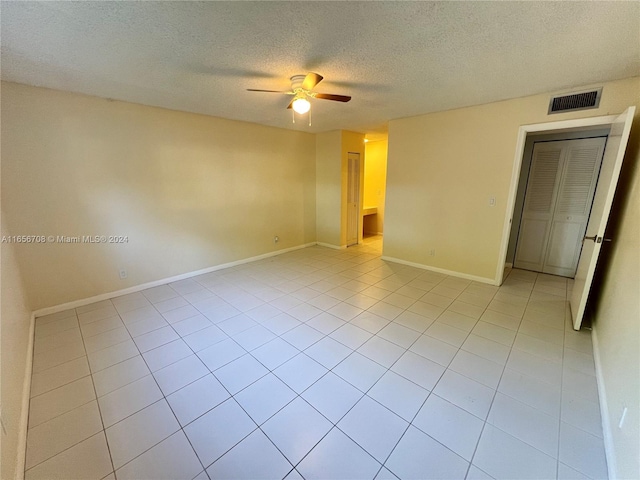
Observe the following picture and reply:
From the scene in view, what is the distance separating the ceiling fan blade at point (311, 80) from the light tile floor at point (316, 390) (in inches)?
90.4

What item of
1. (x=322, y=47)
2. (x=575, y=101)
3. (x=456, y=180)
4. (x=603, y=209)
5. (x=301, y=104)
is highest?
(x=322, y=47)

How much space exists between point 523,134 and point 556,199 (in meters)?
1.37

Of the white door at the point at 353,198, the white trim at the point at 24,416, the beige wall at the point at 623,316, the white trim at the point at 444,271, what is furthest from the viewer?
the white door at the point at 353,198

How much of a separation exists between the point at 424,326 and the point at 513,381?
0.81m

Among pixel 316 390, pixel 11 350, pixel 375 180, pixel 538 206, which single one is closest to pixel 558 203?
pixel 538 206

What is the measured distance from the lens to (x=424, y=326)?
102 inches

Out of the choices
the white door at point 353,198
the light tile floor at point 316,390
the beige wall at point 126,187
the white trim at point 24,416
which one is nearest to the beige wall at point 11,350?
the white trim at point 24,416

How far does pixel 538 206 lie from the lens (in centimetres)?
388

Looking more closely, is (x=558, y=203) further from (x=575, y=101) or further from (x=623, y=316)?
(x=623, y=316)

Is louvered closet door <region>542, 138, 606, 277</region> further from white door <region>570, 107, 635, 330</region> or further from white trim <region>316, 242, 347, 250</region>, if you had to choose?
white trim <region>316, 242, 347, 250</region>

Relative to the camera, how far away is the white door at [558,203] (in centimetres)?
344

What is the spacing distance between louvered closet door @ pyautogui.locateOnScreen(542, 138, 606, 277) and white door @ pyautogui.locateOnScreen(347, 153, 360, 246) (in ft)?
10.9

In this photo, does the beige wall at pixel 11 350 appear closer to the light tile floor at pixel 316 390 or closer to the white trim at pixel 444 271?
the light tile floor at pixel 316 390

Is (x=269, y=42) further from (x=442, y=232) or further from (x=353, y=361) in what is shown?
(x=442, y=232)
